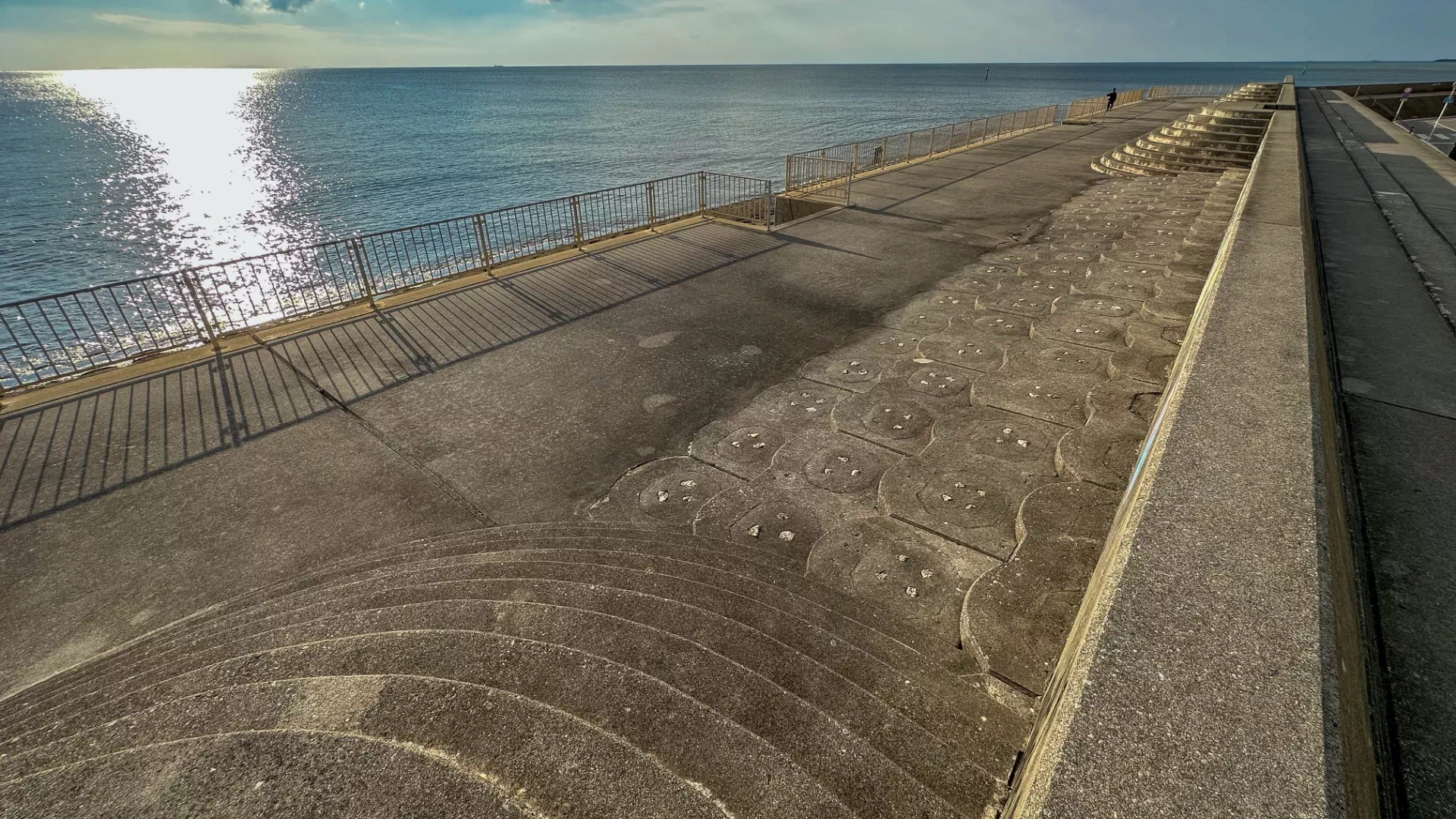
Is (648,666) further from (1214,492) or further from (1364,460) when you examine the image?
(1364,460)

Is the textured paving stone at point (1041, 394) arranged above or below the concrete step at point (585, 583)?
above

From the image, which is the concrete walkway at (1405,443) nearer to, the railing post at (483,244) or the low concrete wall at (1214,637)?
the low concrete wall at (1214,637)

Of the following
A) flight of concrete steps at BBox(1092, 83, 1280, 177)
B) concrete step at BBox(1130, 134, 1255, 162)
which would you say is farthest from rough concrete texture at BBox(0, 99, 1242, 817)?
concrete step at BBox(1130, 134, 1255, 162)

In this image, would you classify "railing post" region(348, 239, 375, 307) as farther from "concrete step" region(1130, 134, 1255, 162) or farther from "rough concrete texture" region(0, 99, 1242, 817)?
"concrete step" region(1130, 134, 1255, 162)

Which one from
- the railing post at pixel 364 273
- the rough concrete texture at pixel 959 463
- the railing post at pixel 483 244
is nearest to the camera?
the rough concrete texture at pixel 959 463

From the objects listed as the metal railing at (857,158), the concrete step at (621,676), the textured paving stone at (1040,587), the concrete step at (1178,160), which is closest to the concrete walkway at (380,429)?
the concrete step at (621,676)

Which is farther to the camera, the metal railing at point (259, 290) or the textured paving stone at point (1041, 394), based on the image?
→ the metal railing at point (259, 290)

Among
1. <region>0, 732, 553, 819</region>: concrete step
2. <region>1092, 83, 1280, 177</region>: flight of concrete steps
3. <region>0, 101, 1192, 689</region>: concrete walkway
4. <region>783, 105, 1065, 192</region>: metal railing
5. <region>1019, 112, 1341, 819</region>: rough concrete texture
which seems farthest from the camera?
<region>1092, 83, 1280, 177</region>: flight of concrete steps

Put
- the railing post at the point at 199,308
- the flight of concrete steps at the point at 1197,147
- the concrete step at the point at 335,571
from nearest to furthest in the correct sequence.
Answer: the concrete step at the point at 335,571, the railing post at the point at 199,308, the flight of concrete steps at the point at 1197,147
